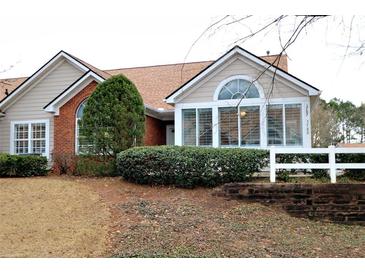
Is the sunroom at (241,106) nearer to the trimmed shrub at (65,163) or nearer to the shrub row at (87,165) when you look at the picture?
the shrub row at (87,165)

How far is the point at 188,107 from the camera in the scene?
44.4 ft

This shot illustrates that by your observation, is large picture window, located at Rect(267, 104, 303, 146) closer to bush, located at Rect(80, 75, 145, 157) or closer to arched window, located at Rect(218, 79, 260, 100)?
arched window, located at Rect(218, 79, 260, 100)

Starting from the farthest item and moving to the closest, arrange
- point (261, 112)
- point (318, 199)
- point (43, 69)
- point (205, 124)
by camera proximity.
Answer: point (43, 69)
point (205, 124)
point (261, 112)
point (318, 199)

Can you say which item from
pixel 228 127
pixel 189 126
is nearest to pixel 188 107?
pixel 189 126

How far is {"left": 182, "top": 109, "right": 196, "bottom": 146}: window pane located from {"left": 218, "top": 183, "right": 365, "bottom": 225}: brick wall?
463cm

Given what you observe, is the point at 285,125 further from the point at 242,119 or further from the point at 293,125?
the point at 242,119

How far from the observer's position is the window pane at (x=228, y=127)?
1305cm

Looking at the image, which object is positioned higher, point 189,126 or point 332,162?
point 189,126

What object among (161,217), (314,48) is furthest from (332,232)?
(314,48)

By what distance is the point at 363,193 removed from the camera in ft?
29.1

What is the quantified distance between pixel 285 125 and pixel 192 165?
14.3 feet

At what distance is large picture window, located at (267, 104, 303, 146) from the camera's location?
12.5 m

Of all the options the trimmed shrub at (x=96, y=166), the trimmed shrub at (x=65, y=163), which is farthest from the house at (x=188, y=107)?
the trimmed shrub at (x=96, y=166)

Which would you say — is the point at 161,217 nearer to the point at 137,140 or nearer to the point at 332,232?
the point at 332,232
